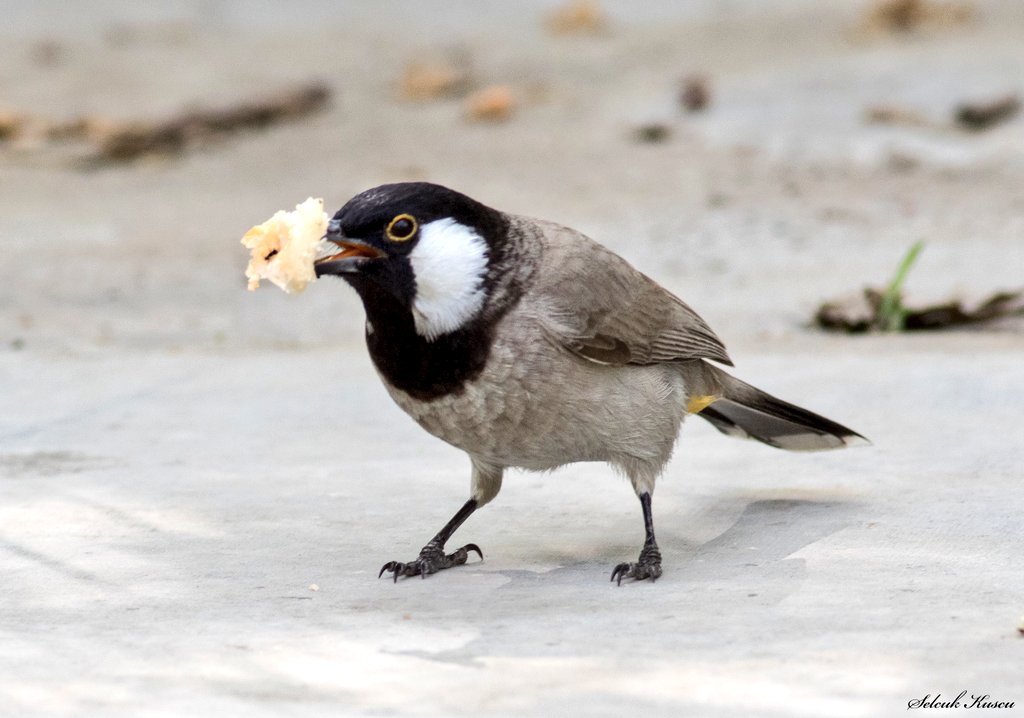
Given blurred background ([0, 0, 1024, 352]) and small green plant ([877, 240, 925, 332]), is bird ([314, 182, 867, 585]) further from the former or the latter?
blurred background ([0, 0, 1024, 352])

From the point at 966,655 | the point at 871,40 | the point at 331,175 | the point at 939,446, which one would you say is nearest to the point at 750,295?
the point at 939,446

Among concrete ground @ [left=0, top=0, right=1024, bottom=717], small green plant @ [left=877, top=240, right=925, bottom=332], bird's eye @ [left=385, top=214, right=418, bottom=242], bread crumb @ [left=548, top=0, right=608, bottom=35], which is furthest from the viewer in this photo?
bread crumb @ [left=548, top=0, right=608, bottom=35]

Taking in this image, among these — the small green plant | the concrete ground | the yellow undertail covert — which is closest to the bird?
the yellow undertail covert

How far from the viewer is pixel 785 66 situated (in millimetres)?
12883

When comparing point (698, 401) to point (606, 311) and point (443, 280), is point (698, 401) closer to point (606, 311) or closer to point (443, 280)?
point (606, 311)

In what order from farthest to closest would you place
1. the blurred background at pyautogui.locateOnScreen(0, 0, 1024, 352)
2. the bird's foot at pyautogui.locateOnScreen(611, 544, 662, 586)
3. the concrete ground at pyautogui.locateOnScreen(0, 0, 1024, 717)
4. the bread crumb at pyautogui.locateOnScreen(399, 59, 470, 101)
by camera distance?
the bread crumb at pyautogui.locateOnScreen(399, 59, 470, 101) < the blurred background at pyautogui.locateOnScreen(0, 0, 1024, 352) < the bird's foot at pyautogui.locateOnScreen(611, 544, 662, 586) < the concrete ground at pyautogui.locateOnScreen(0, 0, 1024, 717)

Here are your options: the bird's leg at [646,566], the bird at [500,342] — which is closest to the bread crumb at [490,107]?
the bird at [500,342]

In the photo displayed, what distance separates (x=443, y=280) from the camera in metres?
3.92

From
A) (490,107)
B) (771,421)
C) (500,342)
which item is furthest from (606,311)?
(490,107)

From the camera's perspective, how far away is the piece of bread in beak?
12.7ft

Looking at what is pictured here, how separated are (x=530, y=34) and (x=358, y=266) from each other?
37.8 feet

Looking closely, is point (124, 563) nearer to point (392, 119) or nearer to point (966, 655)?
point (966, 655)

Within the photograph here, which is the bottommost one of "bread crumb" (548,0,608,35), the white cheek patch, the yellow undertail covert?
the yellow undertail covert

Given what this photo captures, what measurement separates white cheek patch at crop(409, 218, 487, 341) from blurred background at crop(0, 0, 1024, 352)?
3.44m
